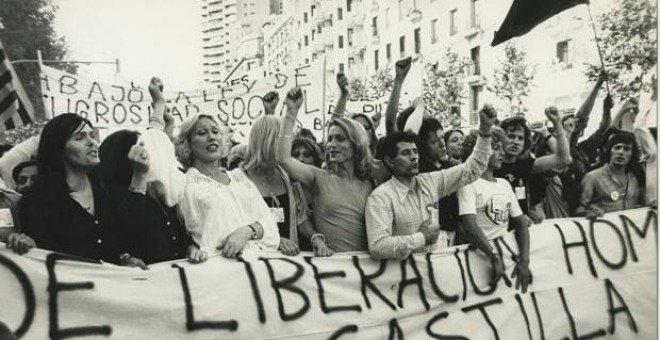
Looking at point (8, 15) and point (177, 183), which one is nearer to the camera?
point (177, 183)

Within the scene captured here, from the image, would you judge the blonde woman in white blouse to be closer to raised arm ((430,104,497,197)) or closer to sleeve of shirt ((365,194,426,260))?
sleeve of shirt ((365,194,426,260))

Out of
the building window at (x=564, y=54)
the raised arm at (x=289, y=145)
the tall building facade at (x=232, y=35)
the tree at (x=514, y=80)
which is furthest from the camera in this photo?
the tree at (x=514, y=80)

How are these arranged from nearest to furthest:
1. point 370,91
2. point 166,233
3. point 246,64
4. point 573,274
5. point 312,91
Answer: point 166,233
point 573,274
point 312,91
point 246,64
point 370,91

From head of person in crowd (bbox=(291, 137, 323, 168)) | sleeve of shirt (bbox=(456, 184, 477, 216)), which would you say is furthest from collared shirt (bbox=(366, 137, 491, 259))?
head of person in crowd (bbox=(291, 137, 323, 168))

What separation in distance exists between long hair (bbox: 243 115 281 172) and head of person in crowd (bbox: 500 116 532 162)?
5.58 feet

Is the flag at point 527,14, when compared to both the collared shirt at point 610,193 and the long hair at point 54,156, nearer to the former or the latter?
the collared shirt at point 610,193

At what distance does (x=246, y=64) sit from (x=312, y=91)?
127cm

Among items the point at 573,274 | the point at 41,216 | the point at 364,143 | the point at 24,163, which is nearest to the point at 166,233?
the point at 41,216

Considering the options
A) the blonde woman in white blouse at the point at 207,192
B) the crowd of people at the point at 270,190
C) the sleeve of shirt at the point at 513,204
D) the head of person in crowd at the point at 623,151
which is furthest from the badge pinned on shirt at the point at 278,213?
the head of person in crowd at the point at 623,151

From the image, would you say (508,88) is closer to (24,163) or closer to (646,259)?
(646,259)

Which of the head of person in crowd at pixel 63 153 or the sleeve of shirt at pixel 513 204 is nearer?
the head of person in crowd at pixel 63 153

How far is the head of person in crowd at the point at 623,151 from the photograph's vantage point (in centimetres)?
546

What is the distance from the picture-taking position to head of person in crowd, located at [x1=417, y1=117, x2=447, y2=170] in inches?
183

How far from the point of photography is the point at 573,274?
4613 mm
